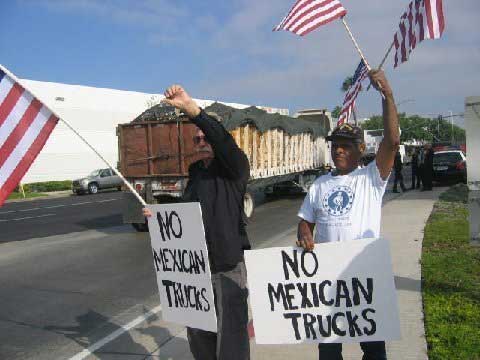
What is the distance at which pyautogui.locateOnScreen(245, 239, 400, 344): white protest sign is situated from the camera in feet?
10.7

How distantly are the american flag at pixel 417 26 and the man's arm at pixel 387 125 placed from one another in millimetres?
1973

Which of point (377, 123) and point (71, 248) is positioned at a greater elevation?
point (377, 123)

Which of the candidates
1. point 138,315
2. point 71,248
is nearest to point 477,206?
point 138,315

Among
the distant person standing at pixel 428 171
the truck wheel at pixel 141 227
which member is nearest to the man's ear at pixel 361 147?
the truck wheel at pixel 141 227

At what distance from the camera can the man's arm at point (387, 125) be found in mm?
3139

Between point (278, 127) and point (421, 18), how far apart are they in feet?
38.2

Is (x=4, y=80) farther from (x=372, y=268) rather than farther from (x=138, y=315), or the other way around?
(x=138, y=315)

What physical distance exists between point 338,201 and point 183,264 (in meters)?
1.05

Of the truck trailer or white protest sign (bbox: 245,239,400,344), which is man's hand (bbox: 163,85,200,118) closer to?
white protest sign (bbox: 245,239,400,344)

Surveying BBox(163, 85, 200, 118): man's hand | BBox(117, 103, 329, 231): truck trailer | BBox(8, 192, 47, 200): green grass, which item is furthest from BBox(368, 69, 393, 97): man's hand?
BBox(8, 192, 47, 200): green grass

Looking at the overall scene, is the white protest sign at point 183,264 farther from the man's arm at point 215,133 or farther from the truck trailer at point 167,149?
the truck trailer at point 167,149

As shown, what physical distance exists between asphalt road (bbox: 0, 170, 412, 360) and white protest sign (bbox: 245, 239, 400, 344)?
2.24 m

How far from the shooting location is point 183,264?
346cm

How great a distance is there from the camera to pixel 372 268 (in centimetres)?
328
